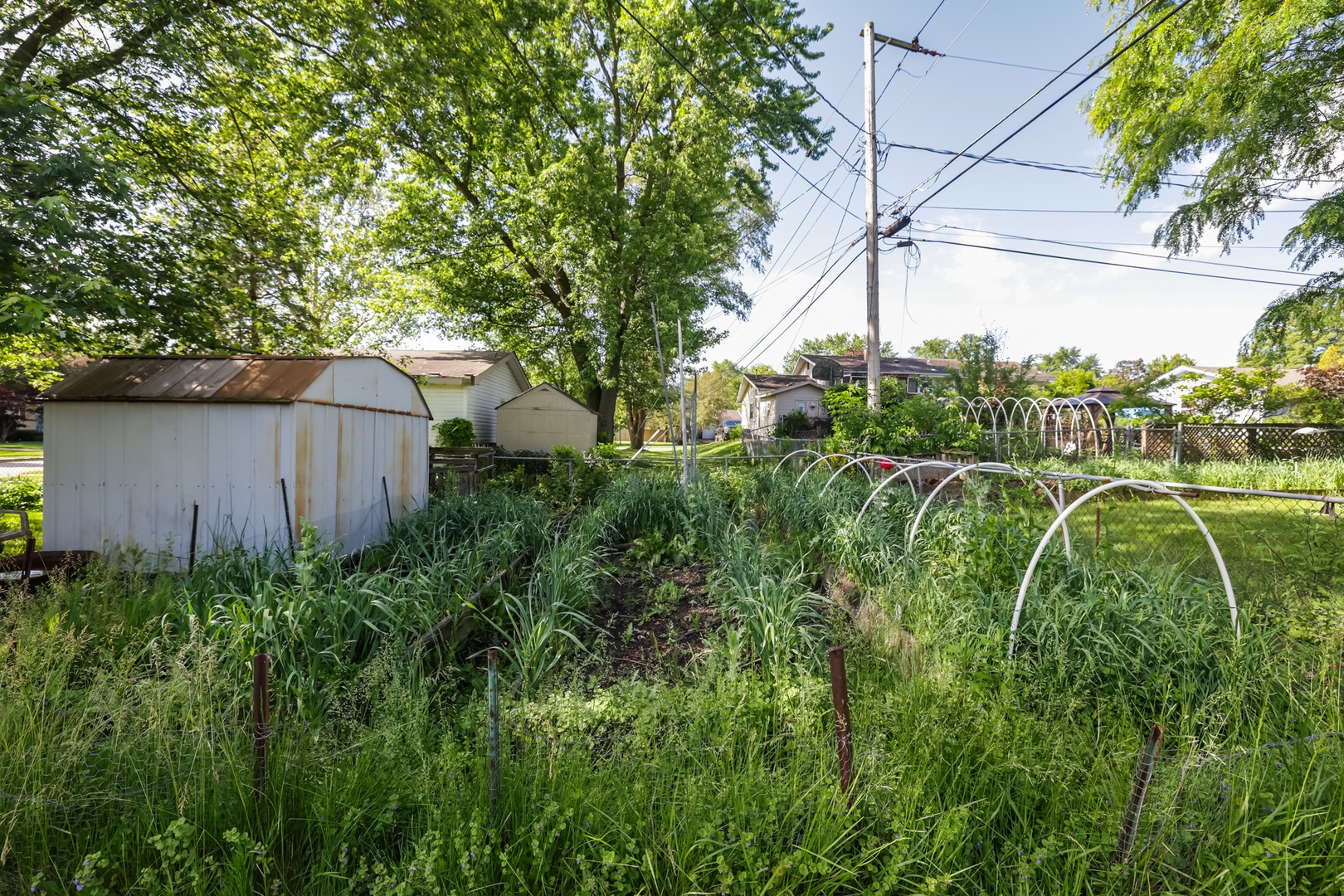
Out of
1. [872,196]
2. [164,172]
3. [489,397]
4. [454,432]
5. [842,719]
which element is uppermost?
[872,196]

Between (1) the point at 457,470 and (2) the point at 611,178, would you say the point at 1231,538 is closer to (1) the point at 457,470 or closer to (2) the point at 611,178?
(1) the point at 457,470

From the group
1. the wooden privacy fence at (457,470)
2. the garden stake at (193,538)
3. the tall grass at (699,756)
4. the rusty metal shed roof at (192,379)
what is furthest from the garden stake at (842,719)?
the wooden privacy fence at (457,470)

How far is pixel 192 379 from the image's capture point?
555 cm

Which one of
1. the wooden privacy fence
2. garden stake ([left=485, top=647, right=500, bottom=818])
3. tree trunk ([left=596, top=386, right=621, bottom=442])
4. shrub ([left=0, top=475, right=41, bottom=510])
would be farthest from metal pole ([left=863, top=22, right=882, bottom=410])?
shrub ([left=0, top=475, right=41, bottom=510])

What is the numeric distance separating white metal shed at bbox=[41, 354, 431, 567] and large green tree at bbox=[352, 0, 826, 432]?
7.54 meters

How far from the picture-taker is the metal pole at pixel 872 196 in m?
11.7

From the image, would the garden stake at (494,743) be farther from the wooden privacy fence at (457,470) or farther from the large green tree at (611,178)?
the large green tree at (611,178)

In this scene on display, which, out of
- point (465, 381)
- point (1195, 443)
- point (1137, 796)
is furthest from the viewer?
point (465, 381)

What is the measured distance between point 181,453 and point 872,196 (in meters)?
12.2

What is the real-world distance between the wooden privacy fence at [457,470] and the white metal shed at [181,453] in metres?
2.80

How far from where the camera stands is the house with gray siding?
655 inches

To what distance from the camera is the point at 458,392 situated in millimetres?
16891

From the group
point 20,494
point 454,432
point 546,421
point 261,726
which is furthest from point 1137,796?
point 546,421

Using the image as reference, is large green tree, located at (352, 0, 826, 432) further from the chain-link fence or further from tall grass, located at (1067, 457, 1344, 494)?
tall grass, located at (1067, 457, 1344, 494)
